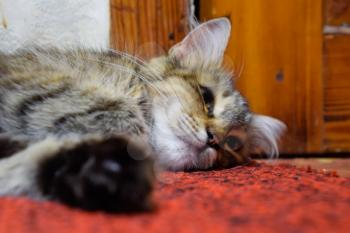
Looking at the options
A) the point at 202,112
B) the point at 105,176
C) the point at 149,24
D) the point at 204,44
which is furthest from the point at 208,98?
the point at 105,176

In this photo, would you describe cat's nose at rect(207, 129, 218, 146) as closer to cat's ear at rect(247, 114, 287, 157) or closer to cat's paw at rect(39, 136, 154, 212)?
cat's ear at rect(247, 114, 287, 157)

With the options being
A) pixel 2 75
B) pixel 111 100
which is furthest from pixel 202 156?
pixel 2 75

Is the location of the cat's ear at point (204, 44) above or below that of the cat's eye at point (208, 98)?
above

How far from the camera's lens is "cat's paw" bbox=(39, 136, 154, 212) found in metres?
0.64

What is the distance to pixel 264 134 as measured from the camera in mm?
1648

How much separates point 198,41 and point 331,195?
0.82 m

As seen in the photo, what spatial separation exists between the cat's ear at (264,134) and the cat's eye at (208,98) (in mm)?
251

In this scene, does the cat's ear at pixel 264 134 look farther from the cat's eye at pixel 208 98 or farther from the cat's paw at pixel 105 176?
the cat's paw at pixel 105 176

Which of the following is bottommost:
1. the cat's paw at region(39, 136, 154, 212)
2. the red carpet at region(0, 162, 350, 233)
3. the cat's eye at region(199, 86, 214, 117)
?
the red carpet at region(0, 162, 350, 233)

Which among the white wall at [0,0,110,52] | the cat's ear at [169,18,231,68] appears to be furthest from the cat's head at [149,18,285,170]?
the white wall at [0,0,110,52]

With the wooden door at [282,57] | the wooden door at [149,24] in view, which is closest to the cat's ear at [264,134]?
the wooden door at [282,57]

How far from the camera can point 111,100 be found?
1.07 metres

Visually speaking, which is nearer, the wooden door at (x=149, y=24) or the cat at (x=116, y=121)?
the cat at (x=116, y=121)

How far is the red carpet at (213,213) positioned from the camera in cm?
62
